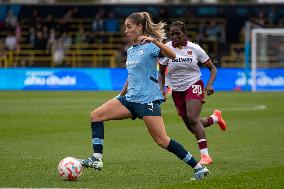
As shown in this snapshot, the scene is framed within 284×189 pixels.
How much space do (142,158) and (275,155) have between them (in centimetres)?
234

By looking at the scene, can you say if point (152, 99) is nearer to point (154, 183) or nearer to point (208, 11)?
point (154, 183)

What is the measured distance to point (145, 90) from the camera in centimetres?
A: 1171

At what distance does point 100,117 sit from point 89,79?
95.7 ft

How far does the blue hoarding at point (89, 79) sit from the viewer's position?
40.6 metres

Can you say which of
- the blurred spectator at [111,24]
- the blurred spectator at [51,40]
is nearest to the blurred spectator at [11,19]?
the blurred spectator at [51,40]

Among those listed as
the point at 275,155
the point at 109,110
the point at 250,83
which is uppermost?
the point at 109,110

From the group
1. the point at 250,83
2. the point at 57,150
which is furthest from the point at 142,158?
the point at 250,83

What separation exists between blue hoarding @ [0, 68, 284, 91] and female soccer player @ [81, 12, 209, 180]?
1123 inches

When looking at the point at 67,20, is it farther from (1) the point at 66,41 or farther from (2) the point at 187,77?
(2) the point at 187,77

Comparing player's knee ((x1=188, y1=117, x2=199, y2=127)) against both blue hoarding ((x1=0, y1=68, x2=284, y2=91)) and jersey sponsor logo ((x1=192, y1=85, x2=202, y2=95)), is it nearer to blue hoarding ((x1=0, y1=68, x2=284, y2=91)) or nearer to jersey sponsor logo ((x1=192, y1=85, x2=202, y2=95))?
jersey sponsor logo ((x1=192, y1=85, x2=202, y2=95))

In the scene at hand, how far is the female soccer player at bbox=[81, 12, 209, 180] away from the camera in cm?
1159

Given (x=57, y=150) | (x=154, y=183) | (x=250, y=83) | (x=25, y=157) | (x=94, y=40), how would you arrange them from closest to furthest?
(x=154, y=183) → (x=25, y=157) → (x=57, y=150) → (x=250, y=83) → (x=94, y=40)

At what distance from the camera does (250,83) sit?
40.8 metres

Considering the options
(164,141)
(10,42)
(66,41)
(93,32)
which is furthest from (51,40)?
(164,141)
